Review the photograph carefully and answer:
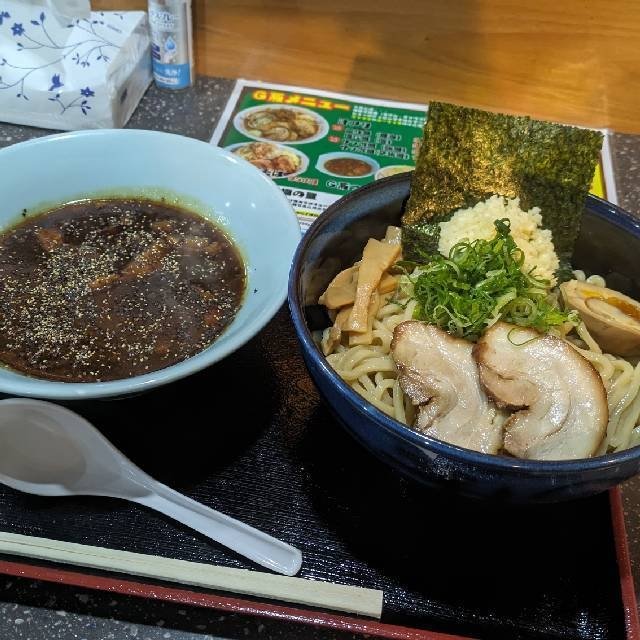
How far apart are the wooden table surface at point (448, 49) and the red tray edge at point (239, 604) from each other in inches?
68.2

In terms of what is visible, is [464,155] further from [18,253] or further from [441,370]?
[18,253]

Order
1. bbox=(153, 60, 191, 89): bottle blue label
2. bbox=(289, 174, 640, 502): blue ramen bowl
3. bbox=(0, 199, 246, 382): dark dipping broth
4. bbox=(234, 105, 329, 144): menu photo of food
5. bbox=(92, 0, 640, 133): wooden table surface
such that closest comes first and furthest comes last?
bbox=(289, 174, 640, 502): blue ramen bowl, bbox=(0, 199, 246, 382): dark dipping broth, bbox=(92, 0, 640, 133): wooden table surface, bbox=(234, 105, 329, 144): menu photo of food, bbox=(153, 60, 191, 89): bottle blue label

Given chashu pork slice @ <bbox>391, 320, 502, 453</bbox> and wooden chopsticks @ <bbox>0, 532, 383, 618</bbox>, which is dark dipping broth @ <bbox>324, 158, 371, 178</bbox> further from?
wooden chopsticks @ <bbox>0, 532, 383, 618</bbox>

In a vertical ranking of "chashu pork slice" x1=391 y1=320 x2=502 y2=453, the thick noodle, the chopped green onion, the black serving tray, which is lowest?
the black serving tray

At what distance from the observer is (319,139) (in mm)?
2324

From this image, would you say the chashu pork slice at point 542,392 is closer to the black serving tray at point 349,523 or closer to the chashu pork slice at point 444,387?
the chashu pork slice at point 444,387

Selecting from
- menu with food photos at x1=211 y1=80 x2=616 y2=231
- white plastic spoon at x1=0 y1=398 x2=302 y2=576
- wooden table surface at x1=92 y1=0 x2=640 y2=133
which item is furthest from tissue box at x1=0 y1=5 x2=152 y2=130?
white plastic spoon at x1=0 y1=398 x2=302 y2=576

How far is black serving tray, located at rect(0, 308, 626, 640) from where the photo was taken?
1.14 metres

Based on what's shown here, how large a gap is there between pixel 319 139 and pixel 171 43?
2.04 ft

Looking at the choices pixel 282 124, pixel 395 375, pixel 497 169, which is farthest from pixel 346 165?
pixel 395 375

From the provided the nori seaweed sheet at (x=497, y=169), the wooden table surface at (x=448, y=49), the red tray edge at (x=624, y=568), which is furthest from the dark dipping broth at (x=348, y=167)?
the red tray edge at (x=624, y=568)

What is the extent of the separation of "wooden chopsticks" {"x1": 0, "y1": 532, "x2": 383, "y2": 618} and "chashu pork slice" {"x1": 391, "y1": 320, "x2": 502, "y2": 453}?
0.98ft

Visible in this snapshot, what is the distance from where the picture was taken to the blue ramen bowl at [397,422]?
0.98 meters

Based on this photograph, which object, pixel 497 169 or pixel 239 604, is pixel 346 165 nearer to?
pixel 497 169
